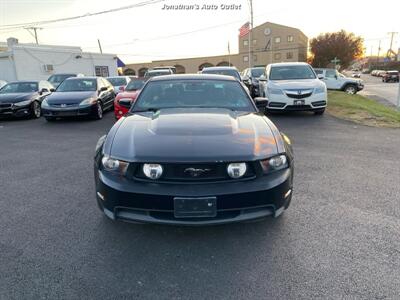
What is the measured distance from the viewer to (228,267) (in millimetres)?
2596

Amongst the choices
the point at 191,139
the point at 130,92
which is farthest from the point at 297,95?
the point at 191,139

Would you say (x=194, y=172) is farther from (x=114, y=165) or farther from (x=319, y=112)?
(x=319, y=112)

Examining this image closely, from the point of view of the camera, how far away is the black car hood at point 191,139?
2.65 metres

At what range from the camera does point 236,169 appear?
105 inches

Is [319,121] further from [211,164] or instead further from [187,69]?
[187,69]

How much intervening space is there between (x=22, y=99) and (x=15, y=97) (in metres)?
0.25

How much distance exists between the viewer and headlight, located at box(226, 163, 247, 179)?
8.69 feet

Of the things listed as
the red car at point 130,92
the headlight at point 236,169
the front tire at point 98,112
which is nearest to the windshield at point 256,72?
the red car at point 130,92

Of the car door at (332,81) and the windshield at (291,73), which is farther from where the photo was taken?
the car door at (332,81)

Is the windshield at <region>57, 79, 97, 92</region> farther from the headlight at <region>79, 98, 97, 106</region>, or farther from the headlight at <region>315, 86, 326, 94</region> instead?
the headlight at <region>315, 86, 326, 94</region>

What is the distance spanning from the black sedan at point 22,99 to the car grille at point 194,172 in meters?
10.3

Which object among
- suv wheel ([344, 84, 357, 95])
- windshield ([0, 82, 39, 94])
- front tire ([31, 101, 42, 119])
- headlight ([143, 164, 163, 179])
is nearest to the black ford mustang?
headlight ([143, 164, 163, 179])

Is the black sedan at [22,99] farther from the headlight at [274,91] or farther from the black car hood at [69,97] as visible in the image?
the headlight at [274,91]

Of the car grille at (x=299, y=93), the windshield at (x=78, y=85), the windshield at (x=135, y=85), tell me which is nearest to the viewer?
the car grille at (x=299, y=93)
